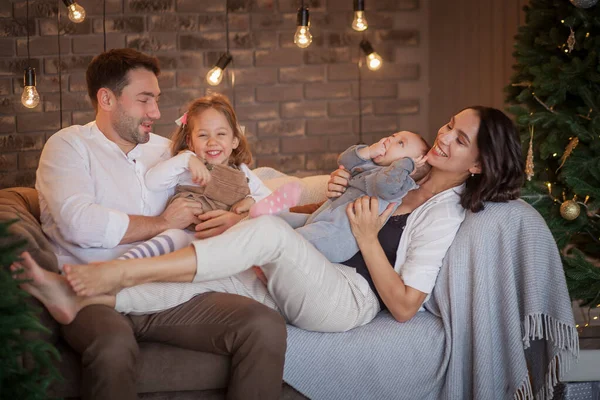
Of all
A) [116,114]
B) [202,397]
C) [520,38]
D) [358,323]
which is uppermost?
[520,38]

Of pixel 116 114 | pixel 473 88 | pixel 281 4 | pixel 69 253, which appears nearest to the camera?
pixel 69 253

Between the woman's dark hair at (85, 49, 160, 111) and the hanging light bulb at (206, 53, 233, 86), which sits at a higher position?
the hanging light bulb at (206, 53, 233, 86)

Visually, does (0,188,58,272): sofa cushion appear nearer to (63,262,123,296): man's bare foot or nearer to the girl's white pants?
(63,262,123,296): man's bare foot

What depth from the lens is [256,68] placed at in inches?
213

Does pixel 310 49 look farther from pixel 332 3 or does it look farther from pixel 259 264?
pixel 259 264

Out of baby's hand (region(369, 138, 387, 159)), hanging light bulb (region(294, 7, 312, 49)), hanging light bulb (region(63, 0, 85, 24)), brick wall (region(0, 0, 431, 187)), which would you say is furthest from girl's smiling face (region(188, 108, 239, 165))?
brick wall (region(0, 0, 431, 187))

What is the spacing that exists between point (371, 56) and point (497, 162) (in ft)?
7.90

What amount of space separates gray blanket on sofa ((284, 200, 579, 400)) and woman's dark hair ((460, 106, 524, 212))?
51mm

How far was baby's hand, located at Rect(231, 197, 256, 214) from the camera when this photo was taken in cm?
310

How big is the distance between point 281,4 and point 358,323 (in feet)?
10.5

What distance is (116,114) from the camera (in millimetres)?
3086

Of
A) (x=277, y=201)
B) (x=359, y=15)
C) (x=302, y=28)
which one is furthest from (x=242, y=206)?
(x=359, y=15)

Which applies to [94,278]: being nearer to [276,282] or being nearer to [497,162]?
[276,282]

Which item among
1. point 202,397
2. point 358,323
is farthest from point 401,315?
point 202,397
